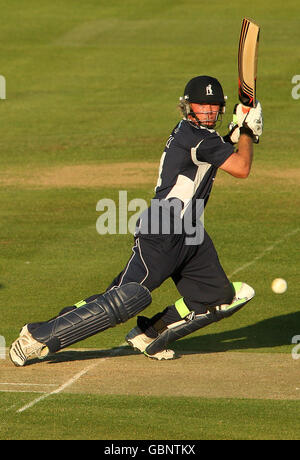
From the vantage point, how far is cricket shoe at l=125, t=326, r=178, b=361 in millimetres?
9523

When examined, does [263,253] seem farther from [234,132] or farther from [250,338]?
[234,132]

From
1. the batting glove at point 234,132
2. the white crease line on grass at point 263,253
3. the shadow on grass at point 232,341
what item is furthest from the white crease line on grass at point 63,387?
the white crease line on grass at point 263,253

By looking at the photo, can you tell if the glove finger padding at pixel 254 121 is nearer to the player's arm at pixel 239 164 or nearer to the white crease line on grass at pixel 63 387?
the player's arm at pixel 239 164

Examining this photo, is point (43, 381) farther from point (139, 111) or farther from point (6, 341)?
point (139, 111)

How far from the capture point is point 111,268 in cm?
1348

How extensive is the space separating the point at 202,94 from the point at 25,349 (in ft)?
8.61

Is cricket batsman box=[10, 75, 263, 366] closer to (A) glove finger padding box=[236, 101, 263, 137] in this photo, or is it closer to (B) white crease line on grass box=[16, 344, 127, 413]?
(A) glove finger padding box=[236, 101, 263, 137]

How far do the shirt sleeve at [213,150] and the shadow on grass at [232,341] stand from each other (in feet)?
6.53

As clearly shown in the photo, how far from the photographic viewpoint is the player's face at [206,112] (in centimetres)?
918

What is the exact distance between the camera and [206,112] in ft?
30.1

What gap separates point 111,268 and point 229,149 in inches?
194

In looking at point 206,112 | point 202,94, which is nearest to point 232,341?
point 206,112
